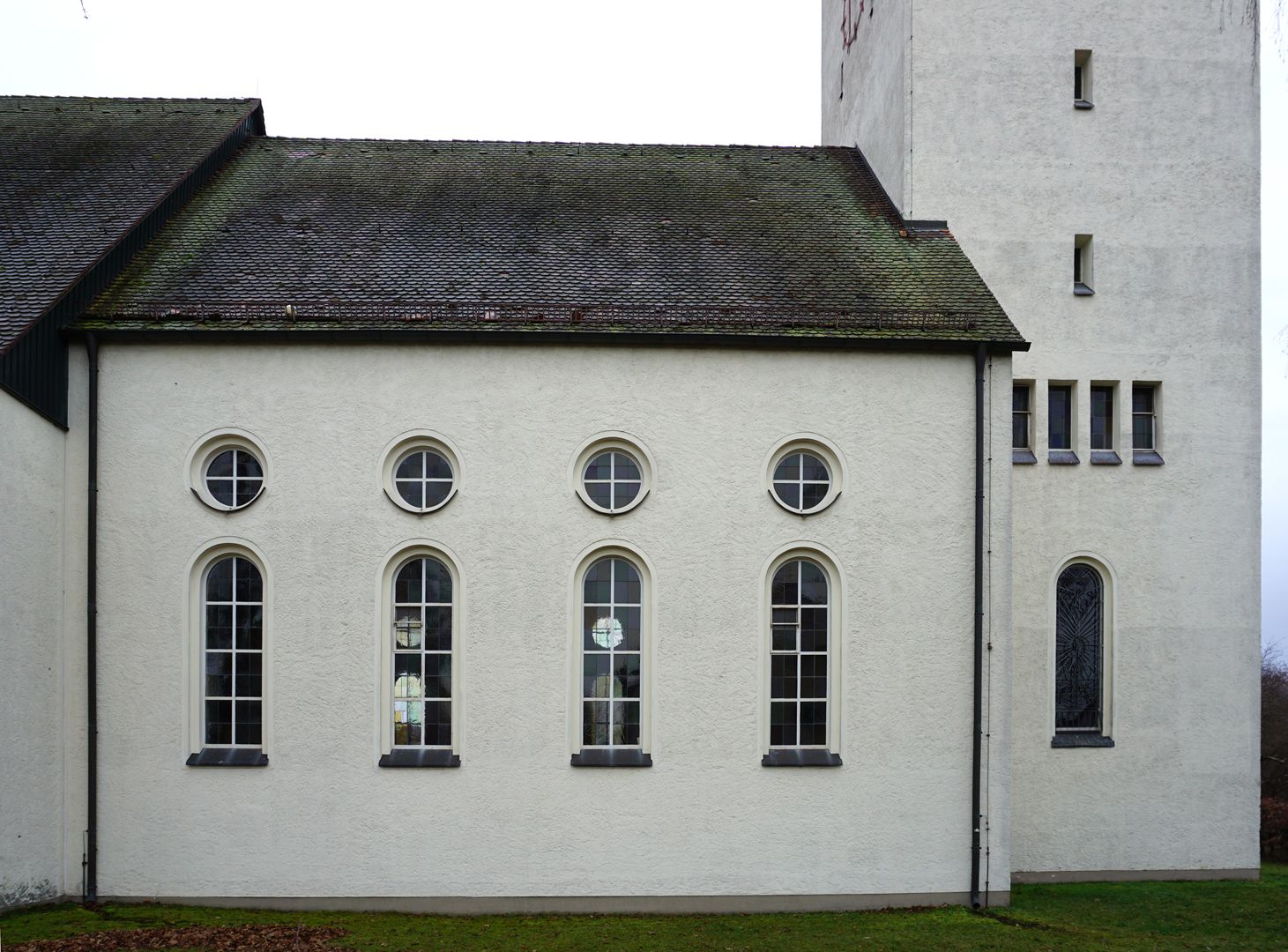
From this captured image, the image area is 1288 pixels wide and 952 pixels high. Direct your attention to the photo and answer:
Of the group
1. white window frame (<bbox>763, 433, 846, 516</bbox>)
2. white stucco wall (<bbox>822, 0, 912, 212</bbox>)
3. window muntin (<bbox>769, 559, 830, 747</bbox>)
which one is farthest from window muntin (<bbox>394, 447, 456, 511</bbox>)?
white stucco wall (<bbox>822, 0, 912, 212</bbox>)

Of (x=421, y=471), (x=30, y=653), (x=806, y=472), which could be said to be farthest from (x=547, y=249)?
(x=30, y=653)

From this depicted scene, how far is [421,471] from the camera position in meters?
14.5

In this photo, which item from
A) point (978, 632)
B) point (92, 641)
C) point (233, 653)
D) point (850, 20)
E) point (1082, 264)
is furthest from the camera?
point (850, 20)

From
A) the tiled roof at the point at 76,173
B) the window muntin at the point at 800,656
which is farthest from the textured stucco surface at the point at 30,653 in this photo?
the window muntin at the point at 800,656

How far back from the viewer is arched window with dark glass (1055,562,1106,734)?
16672 millimetres

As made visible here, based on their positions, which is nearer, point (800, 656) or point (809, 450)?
point (800, 656)

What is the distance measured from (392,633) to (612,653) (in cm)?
305

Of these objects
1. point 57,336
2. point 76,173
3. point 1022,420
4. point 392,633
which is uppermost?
point 76,173

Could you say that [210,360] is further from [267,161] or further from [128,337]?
[267,161]

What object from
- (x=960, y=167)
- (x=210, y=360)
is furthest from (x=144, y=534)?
(x=960, y=167)

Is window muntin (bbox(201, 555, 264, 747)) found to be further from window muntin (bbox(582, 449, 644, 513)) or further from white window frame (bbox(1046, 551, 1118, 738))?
white window frame (bbox(1046, 551, 1118, 738))

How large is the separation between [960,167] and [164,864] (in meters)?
16.2

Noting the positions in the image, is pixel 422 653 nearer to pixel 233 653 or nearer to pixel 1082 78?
pixel 233 653

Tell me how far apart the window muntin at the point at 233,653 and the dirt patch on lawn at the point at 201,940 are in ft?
8.19
